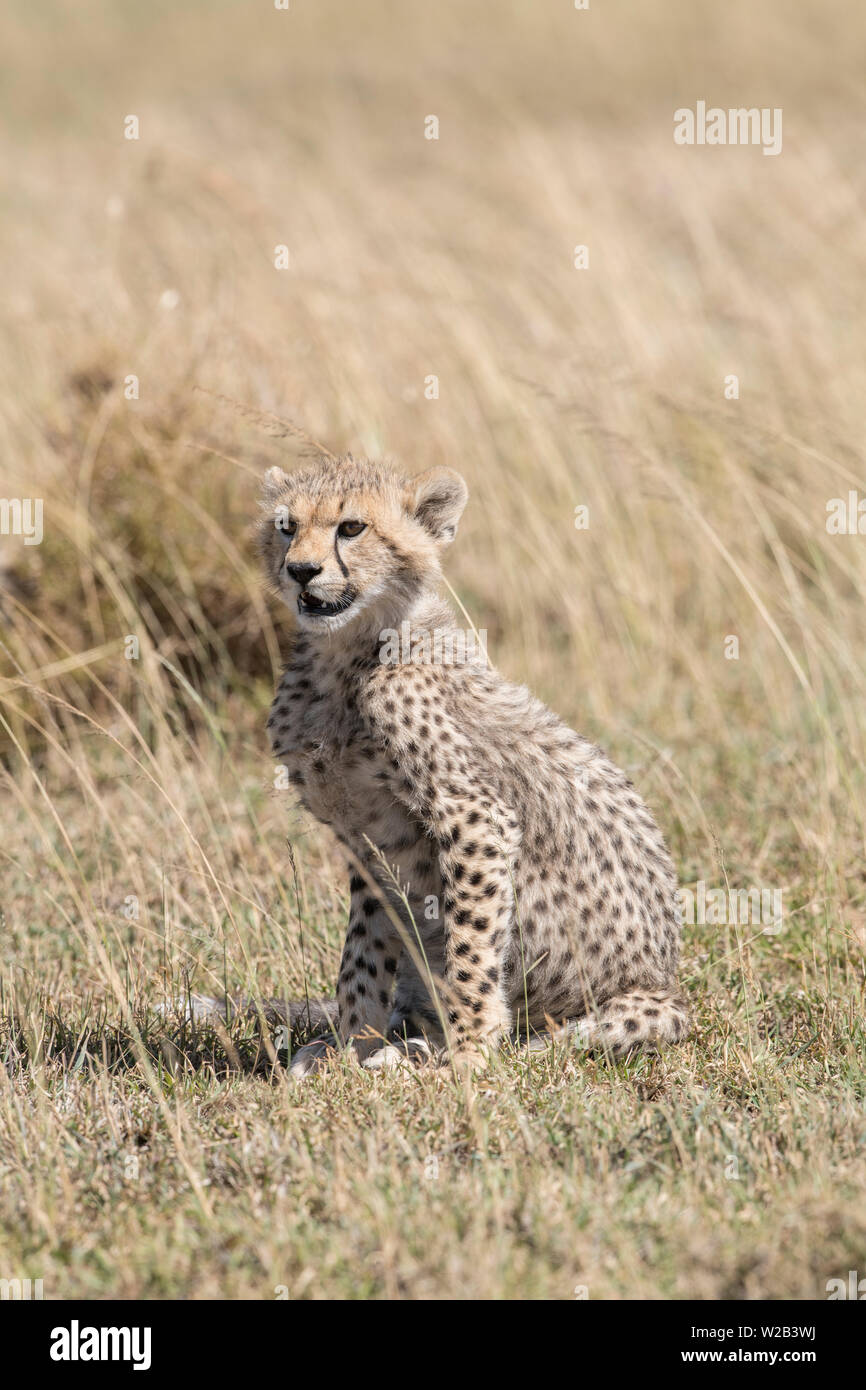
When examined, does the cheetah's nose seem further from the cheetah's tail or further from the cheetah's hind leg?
the cheetah's hind leg

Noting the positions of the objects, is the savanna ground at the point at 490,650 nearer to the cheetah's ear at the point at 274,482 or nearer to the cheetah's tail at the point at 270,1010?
the cheetah's tail at the point at 270,1010

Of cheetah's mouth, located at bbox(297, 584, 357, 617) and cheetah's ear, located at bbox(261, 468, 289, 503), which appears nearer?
cheetah's mouth, located at bbox(297, 584, 357, 617)

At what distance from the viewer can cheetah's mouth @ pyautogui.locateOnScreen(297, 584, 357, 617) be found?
129 inches

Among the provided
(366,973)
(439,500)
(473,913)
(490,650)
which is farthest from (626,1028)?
(490,650)

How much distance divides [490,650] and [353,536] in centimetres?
292

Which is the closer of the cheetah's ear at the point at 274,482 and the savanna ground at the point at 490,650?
the savanna ground at the point at 490,650

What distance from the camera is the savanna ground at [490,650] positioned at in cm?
266

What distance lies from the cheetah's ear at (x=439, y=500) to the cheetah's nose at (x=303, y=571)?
1.22 ft

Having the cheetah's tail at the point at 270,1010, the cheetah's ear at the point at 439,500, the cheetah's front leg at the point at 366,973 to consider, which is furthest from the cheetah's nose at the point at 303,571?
the cheetah's tail at the point at 270,1010

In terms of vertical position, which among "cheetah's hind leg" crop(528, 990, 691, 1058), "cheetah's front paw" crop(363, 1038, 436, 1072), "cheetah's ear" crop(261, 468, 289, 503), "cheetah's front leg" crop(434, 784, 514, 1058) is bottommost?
"cheetah's front paw" crop(363, 1038, 436, 1072)

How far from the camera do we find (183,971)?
12.6ft

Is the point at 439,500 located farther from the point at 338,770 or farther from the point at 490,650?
the point at 490,650

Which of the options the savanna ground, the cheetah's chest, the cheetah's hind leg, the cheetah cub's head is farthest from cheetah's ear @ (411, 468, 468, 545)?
the cheetah's hind leg
